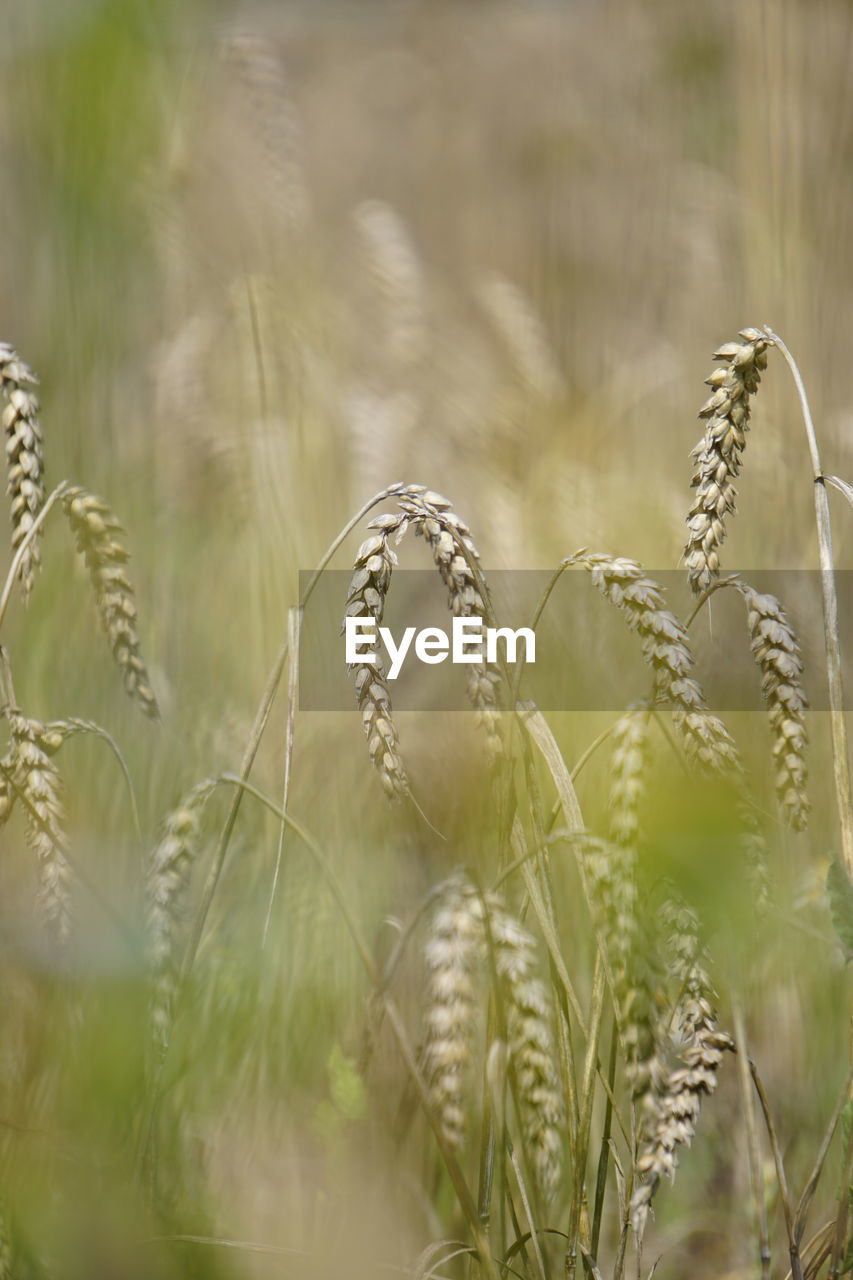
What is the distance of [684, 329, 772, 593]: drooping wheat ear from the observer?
465 mm

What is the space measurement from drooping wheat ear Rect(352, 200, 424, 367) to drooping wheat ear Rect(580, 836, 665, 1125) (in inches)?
46.8

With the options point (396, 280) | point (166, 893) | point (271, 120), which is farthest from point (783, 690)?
point (396, 280)

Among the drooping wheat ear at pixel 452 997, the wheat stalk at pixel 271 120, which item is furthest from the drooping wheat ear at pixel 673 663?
the wheat stalk at pixel 271 120

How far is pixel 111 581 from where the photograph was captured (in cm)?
52

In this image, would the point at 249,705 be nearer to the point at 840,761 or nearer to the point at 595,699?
the point at 595,699

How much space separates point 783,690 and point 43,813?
373 millimetres

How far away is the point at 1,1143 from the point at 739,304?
1426 millimetres

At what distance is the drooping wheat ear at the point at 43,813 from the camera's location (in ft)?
1.61

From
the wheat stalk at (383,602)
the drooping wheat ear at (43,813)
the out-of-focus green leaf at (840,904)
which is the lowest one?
the out-of-focus green leaf at (840,904)

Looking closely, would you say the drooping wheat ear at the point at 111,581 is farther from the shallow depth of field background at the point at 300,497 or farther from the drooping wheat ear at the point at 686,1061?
the drooping wheat ear at the point at 686,1061

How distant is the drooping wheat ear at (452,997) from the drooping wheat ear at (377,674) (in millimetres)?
58

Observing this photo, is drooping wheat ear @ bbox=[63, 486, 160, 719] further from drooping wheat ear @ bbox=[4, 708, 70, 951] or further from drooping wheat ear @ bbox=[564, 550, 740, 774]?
drooping wheat ear @ bbox=[564, 550, 740, 774]

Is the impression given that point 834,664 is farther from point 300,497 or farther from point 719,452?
point 300,497

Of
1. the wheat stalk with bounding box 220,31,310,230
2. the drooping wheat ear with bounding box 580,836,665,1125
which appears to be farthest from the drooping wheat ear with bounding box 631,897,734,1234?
the wheat stalk with bounding box 220,31,310,230
